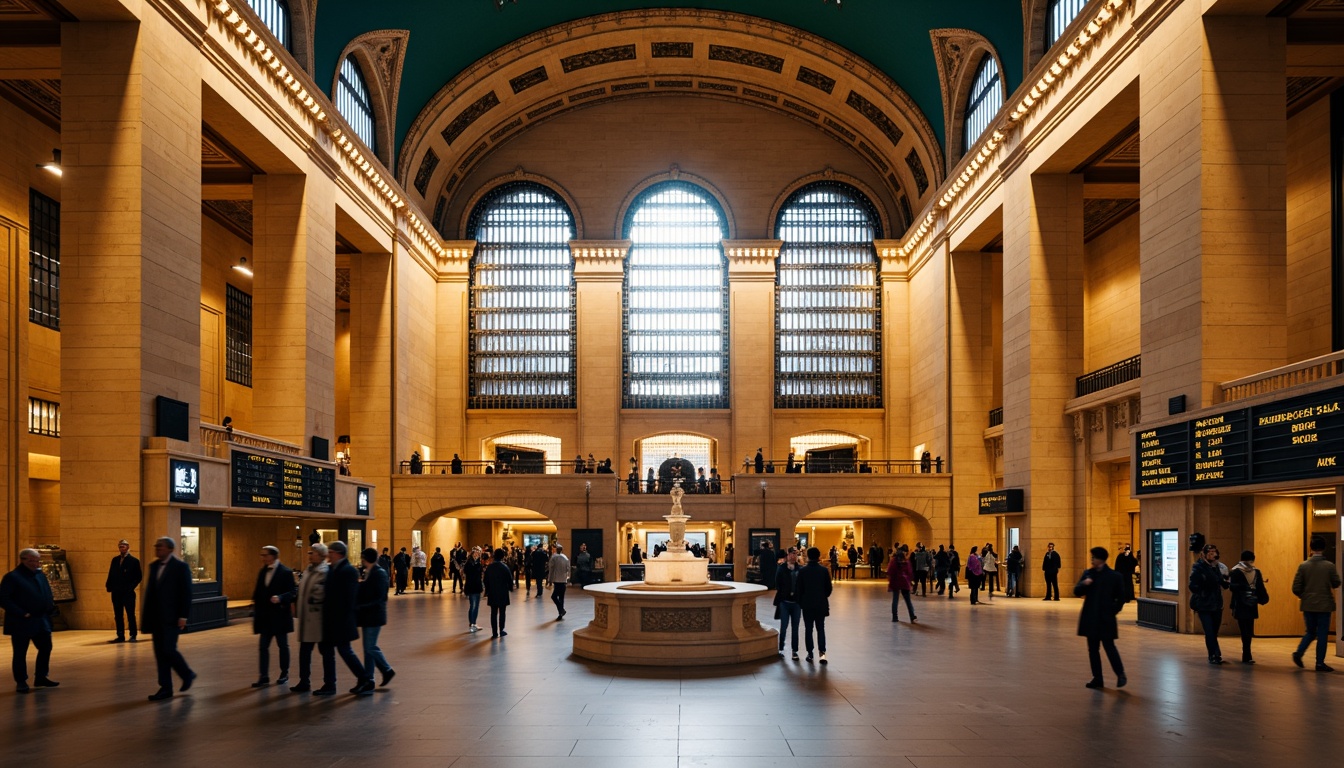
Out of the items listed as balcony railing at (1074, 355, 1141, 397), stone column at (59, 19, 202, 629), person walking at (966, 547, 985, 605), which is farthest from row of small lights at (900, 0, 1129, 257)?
stone column at (59, 19, 202, 629)

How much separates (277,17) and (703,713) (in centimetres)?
2078

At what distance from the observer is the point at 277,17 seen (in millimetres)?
24078

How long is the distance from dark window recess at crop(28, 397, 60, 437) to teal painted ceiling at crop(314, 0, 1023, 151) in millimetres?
9773

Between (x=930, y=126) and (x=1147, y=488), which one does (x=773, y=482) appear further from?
(x=1147, y=488)

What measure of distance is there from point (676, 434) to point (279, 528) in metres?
17.0

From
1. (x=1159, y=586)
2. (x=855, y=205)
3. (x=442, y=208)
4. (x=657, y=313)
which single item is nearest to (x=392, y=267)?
(x=442, y=208)

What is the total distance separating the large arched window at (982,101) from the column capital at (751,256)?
29.1ft

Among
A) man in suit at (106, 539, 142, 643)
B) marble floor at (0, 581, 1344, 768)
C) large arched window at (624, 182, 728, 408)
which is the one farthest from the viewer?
large arched window at (624, 182, 728, 408)

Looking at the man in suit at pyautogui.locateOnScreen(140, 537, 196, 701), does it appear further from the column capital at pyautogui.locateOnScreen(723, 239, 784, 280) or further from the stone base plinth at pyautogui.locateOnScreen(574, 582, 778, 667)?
the column capital at pyautogui.locateOnScreen(723, 239, 784, 280)

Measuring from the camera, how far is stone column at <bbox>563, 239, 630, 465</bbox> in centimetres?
3825

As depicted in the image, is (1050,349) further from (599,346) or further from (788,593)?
(599,346)

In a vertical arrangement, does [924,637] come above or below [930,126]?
below

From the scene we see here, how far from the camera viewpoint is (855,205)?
39.6 metres

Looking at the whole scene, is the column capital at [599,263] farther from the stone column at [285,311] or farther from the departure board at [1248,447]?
the departure board at [1248,447]
